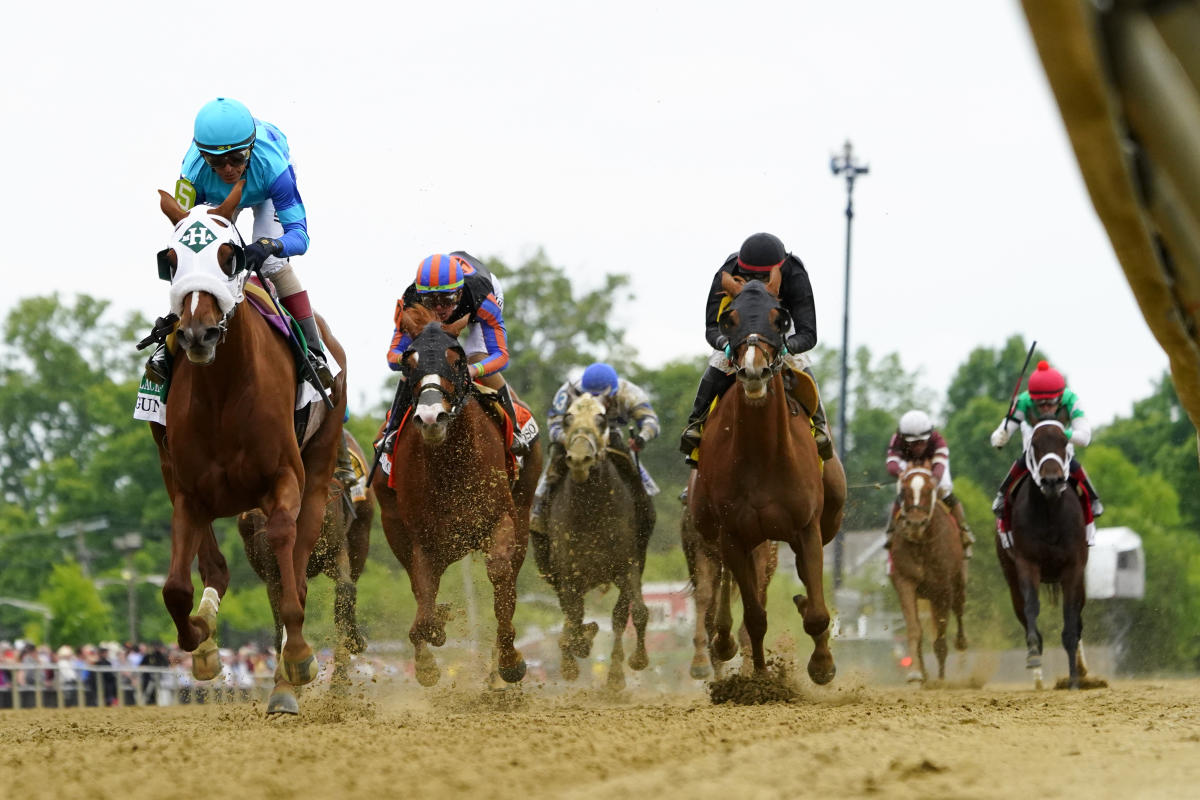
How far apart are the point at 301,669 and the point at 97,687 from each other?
47.7 feet

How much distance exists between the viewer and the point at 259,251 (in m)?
8.78

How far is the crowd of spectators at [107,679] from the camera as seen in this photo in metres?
20.5

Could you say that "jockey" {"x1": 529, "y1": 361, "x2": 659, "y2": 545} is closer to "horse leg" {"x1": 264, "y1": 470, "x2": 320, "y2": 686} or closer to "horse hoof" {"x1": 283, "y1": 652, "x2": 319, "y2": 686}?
"horse leg" {"x1": 264, "y1": 470, "x2": 320, "y2": 686}

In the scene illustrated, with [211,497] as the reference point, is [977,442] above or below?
above

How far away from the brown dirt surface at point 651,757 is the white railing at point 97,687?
12.4 m

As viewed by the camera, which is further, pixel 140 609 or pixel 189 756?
pixel 140 609

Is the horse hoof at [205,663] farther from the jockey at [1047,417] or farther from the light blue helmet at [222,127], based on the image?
the jockey at [1047,417]

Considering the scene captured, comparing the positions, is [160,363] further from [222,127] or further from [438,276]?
[438,276]

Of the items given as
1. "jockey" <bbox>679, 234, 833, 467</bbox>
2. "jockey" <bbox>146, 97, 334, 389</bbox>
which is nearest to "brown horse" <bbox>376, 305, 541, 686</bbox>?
"jockey" <bbox>146, 97, 334, 389</bbox>

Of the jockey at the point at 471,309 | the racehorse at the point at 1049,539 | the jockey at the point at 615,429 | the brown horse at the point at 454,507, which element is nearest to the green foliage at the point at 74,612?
the jockey at the point at 615,429

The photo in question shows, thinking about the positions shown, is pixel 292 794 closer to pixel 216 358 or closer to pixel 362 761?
pixel 362 761

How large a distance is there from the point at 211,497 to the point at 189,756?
2768 mm

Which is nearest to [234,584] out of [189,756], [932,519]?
[932,519]

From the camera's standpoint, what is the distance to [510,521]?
11.1m
